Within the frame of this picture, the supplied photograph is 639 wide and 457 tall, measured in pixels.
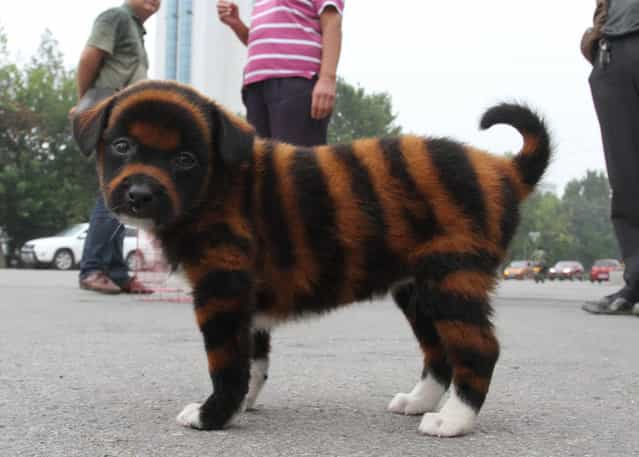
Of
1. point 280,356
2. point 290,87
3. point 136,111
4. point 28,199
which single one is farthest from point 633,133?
point 28,199

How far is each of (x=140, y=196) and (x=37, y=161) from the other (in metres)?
35.4

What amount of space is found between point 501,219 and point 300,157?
79 centimetres

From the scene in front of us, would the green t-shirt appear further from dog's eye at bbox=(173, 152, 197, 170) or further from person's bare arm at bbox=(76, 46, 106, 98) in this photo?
dog's eye at bbox=(173, 152, 197, 170)

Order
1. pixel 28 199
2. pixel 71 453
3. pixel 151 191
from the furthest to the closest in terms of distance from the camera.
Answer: pixel 28 199 → pixel 151 191 → pixel 71 453

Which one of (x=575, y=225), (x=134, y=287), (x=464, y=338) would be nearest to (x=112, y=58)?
(x=134, y=287)

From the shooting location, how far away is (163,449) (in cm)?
239

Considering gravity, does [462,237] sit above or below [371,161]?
below

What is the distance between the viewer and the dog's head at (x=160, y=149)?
2.69 metres

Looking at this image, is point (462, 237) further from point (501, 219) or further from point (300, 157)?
point (300, 157)

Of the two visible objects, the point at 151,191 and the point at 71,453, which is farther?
the point at 151,191

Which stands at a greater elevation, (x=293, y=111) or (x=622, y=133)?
(x=622, y=133)

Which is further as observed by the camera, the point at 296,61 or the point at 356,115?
the point at 356,115

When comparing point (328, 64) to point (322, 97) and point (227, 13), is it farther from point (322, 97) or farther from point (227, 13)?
point (227, 13)

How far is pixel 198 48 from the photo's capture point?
73250 millimetres
